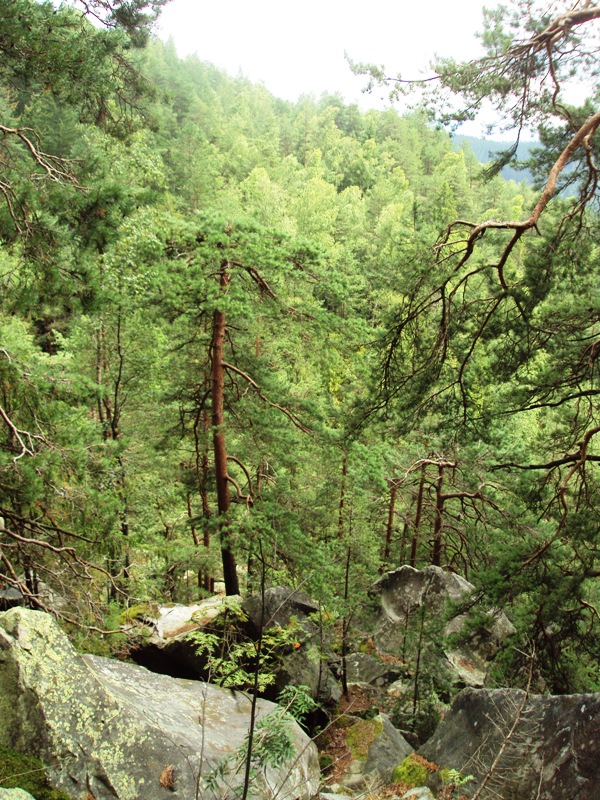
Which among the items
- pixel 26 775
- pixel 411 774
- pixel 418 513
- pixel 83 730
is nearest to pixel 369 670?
pixel 418 513

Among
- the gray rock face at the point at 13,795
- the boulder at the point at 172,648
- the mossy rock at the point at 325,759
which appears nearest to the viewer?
the gray rock face at the point at 13,795

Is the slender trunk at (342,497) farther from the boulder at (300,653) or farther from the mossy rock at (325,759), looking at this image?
the mossy rock at (325,759)

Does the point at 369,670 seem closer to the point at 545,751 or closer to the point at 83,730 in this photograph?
the point at 545,751

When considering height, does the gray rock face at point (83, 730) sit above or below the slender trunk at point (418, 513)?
below

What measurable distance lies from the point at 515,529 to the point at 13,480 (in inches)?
290

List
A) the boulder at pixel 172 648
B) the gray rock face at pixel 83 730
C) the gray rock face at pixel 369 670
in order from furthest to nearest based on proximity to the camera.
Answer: the gray rock face at pixel 369 670
the boulder at pixel 172 648
the gray rock face at pixel 83 730

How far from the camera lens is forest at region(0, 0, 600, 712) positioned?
4.88m

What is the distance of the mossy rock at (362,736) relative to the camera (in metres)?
7.84

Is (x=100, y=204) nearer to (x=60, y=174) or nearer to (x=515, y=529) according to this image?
(x=60, y=174)

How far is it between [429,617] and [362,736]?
6.34 feet

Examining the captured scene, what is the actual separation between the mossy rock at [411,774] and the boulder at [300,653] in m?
2.44

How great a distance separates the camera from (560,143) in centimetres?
629

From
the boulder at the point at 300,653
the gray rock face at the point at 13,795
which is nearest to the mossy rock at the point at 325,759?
the boulder at the point at 300,653

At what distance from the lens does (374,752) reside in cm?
751
